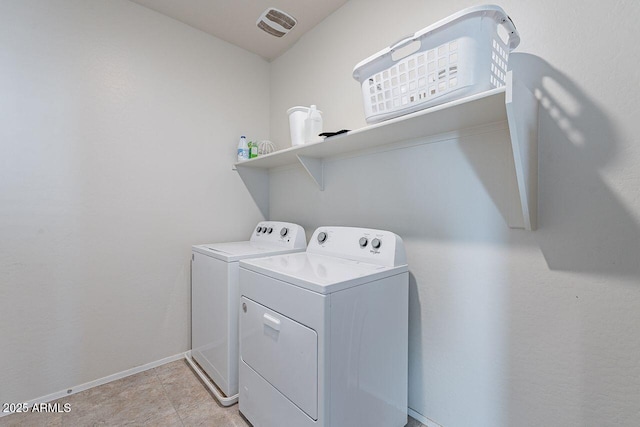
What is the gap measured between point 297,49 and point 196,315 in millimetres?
2283

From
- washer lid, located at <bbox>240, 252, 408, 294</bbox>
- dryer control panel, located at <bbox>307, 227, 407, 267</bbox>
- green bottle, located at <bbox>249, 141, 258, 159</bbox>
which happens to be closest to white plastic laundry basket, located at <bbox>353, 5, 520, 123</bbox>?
dryer control panel, located at <bbox>307, 227, 407, 267</bbox>

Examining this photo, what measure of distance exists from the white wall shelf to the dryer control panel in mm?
512

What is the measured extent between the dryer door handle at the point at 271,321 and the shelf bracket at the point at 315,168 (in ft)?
3.45

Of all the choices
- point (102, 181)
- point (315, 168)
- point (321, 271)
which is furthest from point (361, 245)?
point (102, 181)

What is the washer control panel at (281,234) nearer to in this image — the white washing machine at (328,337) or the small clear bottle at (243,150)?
the white washing machine at (328,337)

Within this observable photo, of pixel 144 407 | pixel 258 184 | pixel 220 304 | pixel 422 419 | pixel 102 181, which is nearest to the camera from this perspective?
pixel 422 419

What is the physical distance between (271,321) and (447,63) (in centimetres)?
129

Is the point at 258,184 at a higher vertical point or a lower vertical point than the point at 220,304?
higher

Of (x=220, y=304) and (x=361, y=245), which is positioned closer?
(x=361, y=245)

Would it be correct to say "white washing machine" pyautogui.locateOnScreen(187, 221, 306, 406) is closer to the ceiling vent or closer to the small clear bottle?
the small clear bottle

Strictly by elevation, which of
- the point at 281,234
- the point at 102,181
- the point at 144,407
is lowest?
the point at 144,407

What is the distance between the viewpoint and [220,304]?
1701 mm

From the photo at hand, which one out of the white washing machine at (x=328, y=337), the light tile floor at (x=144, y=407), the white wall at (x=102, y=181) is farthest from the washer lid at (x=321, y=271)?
the white wall at (x=102, y=181)

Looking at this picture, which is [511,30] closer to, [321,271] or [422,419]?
[321,271]
